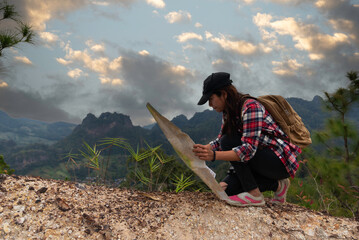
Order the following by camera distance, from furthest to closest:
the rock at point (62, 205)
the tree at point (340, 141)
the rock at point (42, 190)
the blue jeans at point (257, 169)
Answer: the tree at point (340, 141) < the blue jeans at point (257, 169) < the rock at point (42, 190) < the rock at point (62, 205)

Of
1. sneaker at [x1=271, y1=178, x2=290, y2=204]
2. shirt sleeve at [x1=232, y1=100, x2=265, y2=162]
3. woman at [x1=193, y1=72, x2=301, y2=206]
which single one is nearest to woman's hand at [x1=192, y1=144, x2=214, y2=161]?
woman at [x1=193, y1=72, x2=301, y2=206]

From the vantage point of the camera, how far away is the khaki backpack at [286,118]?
204 cm

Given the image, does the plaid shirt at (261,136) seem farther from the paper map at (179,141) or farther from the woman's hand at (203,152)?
the paper map at (179,141)

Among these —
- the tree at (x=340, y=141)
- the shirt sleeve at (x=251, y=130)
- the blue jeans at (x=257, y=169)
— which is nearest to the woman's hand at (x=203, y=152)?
the shirt sleeve at (x=251, y=130)

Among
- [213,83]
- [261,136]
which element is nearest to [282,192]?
[261,136]

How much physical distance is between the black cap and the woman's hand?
35 cm

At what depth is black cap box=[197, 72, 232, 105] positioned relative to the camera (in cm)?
193

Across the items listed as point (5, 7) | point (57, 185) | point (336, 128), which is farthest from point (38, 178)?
point (336, 128)

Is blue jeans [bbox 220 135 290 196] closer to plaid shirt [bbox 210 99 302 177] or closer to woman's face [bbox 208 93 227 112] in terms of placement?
plaid shirt [bbox 210 99 302 177]

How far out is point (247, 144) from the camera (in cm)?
184

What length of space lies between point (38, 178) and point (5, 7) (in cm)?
537

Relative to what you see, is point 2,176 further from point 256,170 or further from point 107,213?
point 256,170

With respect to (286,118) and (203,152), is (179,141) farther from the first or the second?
(286,118)

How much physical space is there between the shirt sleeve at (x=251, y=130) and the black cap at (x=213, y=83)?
27 centimetres
